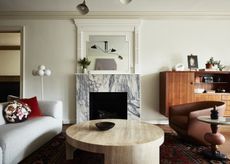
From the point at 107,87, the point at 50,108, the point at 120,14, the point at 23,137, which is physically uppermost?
the point at 120,14

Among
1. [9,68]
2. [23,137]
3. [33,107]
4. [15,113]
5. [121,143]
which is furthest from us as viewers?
[9,68]

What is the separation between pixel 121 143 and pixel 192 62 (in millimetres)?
3388

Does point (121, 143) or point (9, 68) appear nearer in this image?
point (121, 143)

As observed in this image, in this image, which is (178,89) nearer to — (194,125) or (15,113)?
(194,125)

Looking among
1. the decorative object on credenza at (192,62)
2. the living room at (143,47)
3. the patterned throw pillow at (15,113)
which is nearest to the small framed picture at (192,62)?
the decorative object on credenza at (192,62)

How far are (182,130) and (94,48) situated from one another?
272 centimetres

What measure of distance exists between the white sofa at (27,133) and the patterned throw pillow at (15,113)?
0.06 metres

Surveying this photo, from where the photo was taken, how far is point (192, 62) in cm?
476

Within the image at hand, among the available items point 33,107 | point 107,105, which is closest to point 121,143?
point 33,107

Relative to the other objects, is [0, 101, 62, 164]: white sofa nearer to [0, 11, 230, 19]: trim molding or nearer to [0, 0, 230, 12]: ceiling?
[0, 0, 230, 12]: ceiling

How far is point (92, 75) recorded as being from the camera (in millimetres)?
4730

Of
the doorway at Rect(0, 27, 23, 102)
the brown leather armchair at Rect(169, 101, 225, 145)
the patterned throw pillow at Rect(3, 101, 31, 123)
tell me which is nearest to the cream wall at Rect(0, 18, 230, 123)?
the brown leather armchair at Rect(169, 101, 225, 145)

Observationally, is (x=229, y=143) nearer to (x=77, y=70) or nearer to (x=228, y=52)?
(x=228, y=52)

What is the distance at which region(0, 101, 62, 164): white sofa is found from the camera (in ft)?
7.17
